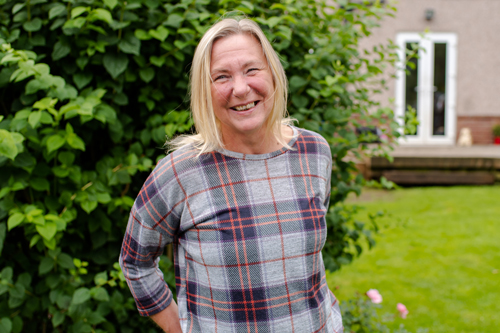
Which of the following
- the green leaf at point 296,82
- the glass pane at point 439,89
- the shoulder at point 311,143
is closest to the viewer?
the shoulder at point 311,143

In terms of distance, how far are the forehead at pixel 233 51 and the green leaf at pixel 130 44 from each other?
0.69 metres

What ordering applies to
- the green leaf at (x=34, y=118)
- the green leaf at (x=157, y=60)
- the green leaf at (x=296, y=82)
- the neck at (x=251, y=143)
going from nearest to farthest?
the neck at (x=251, y=143) < the green leaf at (x=34, y=118) < the green leaf at (x=157, y=60) < the green leaf at (x=296, y=82)

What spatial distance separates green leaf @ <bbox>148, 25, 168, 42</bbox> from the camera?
187 cm

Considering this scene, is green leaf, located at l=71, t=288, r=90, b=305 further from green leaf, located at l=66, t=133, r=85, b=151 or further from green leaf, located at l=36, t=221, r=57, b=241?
green leaf, located at l=66, t=133, r=85, b=151

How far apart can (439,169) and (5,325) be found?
26.5ft

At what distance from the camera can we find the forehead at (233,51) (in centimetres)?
130

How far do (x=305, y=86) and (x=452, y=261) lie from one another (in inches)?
122

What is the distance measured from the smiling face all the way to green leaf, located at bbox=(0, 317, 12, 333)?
1196 mm

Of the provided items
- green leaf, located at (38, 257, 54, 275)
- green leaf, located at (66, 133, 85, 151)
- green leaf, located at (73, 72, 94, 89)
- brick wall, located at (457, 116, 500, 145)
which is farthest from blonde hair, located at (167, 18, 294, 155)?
brick wall, located at (457, 116, 500, 145)

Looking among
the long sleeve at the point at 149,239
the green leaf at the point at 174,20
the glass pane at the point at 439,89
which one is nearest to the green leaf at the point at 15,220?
the long sleeve at the point at 149,239

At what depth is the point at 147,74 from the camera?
2004mm

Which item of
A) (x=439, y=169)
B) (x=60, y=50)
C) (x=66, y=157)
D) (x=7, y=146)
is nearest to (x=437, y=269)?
(x=66, y=157)

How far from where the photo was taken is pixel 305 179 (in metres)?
1.42

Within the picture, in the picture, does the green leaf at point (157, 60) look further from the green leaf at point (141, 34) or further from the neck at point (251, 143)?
the neck at point (251, 143)
